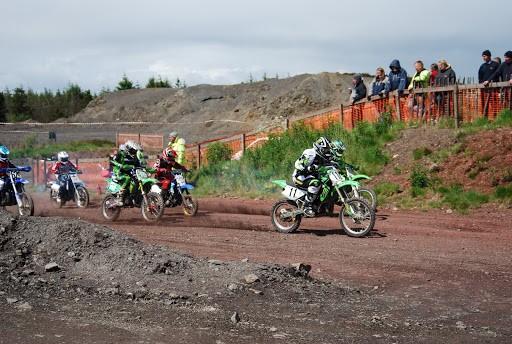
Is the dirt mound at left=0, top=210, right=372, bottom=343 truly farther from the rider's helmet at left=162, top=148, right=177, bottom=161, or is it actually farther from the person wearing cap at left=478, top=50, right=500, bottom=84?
the person wearing cap at left=478, top=50, right=500, bottom=84

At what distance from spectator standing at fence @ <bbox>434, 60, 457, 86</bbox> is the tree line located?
45662 mm

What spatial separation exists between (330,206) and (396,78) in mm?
9031

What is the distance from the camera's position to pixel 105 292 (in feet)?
27.8

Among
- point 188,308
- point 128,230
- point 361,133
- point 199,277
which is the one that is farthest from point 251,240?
point 361,133

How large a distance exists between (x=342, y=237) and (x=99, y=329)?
25.0ft

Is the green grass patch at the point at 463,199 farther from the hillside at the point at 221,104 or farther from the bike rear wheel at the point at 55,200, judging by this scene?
the hillside at the point at 221,104

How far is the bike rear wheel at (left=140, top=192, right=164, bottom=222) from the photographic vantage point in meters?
17.5

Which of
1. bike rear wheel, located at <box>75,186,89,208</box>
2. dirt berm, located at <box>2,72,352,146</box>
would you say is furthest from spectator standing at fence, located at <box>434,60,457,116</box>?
dirt berm, located at <box>2,72,352,146</box>

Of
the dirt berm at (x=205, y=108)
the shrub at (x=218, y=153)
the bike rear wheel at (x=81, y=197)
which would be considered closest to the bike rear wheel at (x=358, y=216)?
the bike rear wheel at (x=81, y=197)

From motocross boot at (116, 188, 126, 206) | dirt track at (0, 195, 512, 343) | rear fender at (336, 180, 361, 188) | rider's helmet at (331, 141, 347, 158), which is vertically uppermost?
rider's helmet at (331, 141, 347, 158)

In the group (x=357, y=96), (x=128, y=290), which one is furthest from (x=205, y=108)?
(x=128, y=290)

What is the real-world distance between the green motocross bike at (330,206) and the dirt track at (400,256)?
0.86 feet

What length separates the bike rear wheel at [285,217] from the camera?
15.0 m

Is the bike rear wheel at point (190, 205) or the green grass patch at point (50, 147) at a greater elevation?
the green grass patch at point (50, 147)
